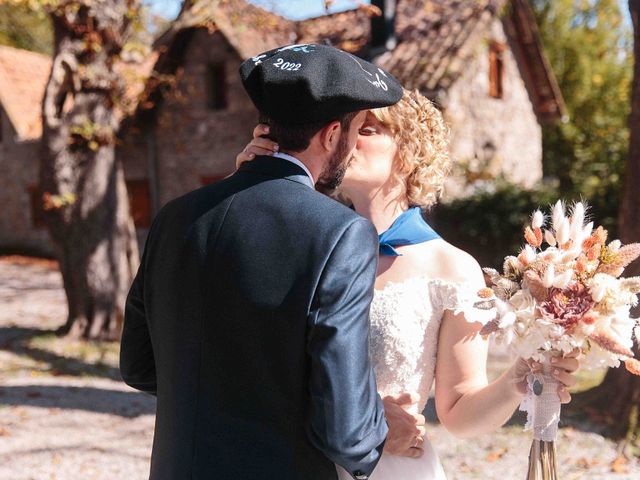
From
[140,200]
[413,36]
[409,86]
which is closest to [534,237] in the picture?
[409,86]

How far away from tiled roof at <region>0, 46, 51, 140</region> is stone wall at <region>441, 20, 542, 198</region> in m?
12.1

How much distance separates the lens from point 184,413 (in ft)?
5.38

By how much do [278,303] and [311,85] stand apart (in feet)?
1.67

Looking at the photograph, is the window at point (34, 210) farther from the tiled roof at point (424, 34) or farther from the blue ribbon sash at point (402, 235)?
the blue ribbon sash at point (402, 235)

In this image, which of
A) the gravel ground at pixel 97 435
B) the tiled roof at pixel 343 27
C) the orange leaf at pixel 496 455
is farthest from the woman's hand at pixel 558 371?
the tiled roof at pixel 343 27

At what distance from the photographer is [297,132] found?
168 centimetres

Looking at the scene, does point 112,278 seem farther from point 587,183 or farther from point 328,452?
point 587,183

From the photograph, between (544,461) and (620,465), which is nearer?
(544,461)

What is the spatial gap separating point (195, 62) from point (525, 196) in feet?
28.2

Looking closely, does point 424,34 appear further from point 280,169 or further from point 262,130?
point 280,169

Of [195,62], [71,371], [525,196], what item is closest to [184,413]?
[71,371]

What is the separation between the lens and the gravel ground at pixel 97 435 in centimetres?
507

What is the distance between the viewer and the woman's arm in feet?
6.23

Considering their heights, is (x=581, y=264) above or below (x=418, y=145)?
below
